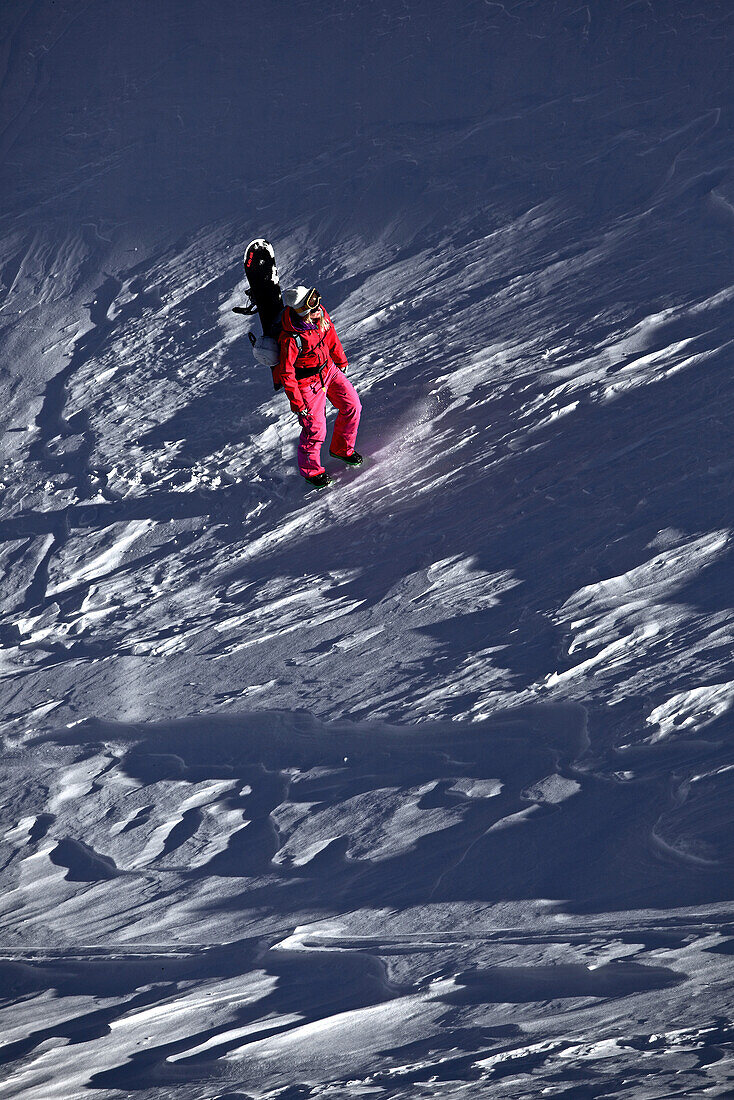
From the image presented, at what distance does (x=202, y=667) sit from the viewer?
2500 mm

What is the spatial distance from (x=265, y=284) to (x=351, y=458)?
0.61 metres

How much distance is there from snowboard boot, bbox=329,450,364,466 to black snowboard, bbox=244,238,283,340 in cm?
47

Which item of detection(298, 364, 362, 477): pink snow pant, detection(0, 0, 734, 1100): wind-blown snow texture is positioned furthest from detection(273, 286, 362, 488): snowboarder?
detection(0, 0, 734, 1100): wind-blown snow texture

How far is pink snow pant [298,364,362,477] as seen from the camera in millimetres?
2486

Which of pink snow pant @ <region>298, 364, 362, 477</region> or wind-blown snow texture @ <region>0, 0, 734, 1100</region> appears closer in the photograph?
wind-blown snow texture @ <region>0, 0, 734, 1100</region>

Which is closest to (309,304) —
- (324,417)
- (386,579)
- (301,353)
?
(301,353)

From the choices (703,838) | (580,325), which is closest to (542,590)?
(703,838)

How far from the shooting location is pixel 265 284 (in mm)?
2363

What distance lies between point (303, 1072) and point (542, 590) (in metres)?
1.35

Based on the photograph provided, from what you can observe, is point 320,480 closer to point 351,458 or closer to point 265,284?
point 351,458

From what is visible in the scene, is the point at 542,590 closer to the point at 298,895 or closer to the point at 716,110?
the point at 298,895

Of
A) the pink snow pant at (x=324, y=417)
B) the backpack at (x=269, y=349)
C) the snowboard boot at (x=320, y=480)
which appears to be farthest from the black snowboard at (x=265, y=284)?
the snowboard boot at (x=320, y=480)

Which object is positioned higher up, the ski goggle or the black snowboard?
the black snowboard

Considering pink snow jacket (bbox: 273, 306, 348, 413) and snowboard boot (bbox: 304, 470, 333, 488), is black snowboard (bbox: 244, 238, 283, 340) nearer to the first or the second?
pink snow jacket (bbox: 273, 306, 348, 413)
